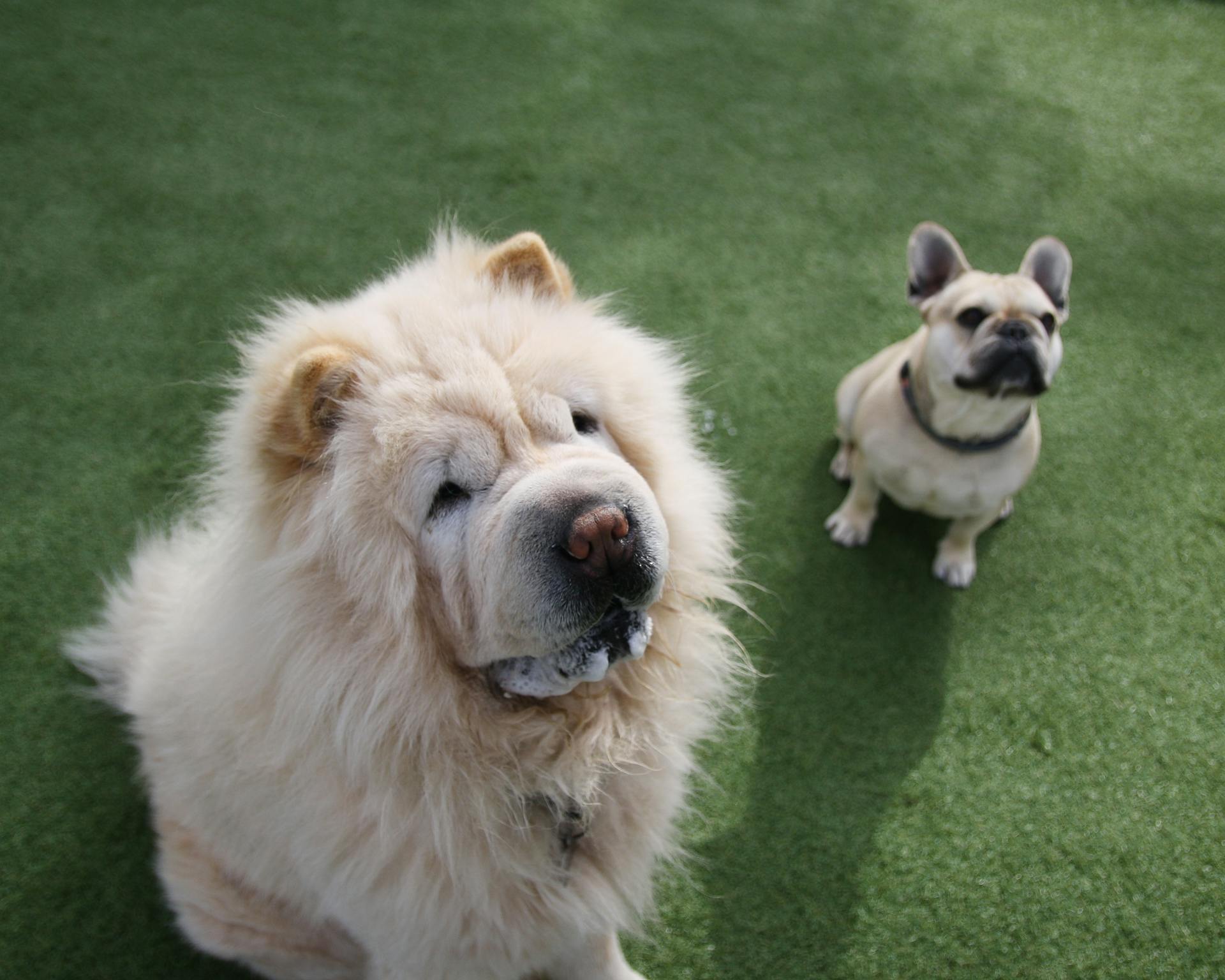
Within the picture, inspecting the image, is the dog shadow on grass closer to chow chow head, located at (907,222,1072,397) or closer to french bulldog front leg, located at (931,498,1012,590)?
french bulldog front leg, located at (931,498,1012,590)

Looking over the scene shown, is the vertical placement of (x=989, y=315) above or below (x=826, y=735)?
above

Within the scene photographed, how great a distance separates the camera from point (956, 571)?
2.59m

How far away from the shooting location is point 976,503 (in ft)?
7.86

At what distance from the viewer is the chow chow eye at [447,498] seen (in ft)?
4.43

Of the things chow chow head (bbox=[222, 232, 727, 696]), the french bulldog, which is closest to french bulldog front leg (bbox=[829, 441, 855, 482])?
the french bulldog

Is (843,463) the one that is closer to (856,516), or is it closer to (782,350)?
(856,516)

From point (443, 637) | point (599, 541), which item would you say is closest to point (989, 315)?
point (599, 541)

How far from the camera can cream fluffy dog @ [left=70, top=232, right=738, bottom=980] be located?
1.31 metres

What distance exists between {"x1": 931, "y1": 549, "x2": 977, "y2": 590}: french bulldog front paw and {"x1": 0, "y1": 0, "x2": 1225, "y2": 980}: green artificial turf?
0.05 metres

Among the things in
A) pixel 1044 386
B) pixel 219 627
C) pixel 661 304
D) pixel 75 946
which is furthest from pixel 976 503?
pixel 75 946

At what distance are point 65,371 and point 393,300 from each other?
6.71 ft

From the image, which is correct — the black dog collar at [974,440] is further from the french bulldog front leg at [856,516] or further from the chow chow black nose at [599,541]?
the chow chow black nose at [599,541]

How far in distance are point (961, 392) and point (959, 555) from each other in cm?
59

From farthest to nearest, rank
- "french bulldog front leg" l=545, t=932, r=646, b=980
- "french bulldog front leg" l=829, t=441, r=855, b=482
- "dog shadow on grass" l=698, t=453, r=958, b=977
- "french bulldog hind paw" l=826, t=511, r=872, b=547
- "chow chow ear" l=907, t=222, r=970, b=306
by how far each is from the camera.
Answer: "french bulldog front leg" l=829, t=441, r=855, b=482 → "french bulldog hind paw" l=826, t=511, r=872, b=547 → "chow chow ear" l=907, t=222, r=970, b=306 → "dog shadow on grass" l=698, t=453, r=958, b=977 → "french bulldog front leg" l=545, t=932, r=646, b=980
